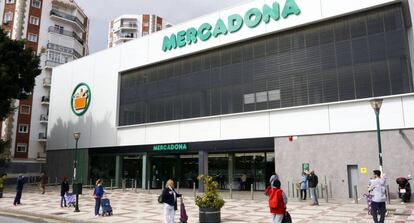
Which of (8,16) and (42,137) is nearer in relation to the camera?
(8,16)

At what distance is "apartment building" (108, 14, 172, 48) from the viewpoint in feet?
304

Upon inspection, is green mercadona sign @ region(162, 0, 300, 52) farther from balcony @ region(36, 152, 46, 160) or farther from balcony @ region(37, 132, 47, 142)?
balcony @ region(36, 152, 46, 160)

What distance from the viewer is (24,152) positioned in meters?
53.0

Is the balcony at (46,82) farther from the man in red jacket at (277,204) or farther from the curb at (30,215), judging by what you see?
the man in red jacket at (277,204)

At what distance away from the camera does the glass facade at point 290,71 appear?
2139 cm

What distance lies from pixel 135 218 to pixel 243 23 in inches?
650

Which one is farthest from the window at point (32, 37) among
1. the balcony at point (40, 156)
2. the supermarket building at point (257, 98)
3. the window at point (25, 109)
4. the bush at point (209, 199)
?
the bush at point (209, 199)


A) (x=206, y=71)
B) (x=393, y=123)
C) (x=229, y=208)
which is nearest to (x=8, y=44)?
(x=206, y=71)

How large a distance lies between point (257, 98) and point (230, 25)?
18.8 ft

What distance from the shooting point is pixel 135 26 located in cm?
9400

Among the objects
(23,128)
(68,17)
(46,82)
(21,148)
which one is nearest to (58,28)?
(68,17)

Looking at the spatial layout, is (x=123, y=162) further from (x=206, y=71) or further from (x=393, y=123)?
(x=393, y=123)

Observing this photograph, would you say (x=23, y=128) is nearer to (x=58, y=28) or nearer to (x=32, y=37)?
(x=32, y=37)

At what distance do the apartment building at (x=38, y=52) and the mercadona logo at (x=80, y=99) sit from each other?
615 inches
